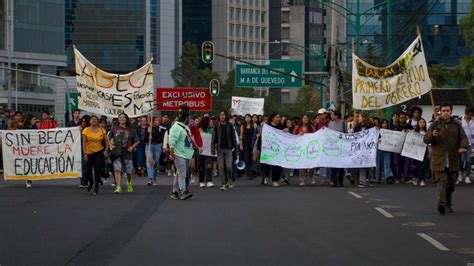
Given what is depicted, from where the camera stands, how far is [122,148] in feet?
64.2

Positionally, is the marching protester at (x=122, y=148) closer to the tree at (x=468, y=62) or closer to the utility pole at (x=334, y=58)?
the utility pole at (x=334, y=58)

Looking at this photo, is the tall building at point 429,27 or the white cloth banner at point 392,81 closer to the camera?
the white cloth banner at point 392,81

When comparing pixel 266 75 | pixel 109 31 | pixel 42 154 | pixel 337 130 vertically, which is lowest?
pixel 42 154

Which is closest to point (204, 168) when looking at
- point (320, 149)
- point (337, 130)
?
point (320, 149)

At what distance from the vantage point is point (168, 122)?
28.5 m

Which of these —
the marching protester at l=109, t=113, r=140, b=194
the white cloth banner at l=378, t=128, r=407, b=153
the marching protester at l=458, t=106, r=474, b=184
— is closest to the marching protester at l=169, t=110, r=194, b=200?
the marching protester at l=109, t=113, r=140, b=194

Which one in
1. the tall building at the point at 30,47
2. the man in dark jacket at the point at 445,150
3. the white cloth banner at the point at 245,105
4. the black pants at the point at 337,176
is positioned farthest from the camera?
the tall building at the point at 30,47

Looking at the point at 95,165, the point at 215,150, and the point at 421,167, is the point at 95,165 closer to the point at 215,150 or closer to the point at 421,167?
the point at 215,150

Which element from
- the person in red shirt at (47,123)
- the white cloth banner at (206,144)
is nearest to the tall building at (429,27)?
the white cloth banner at (206,144)

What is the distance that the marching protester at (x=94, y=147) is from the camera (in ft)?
63.6

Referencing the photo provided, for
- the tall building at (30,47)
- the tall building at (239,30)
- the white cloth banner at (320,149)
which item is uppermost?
the tall building at (239,30)

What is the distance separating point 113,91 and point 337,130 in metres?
5.71

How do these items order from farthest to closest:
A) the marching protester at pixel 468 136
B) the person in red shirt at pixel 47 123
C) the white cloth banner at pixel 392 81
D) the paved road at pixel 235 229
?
1. the marching protester at pixel 468 136
2. the person in red shirt at pixel 47 123
3. the white cloth banner at pixel 392 81
4. the paved road at pixel 235 229

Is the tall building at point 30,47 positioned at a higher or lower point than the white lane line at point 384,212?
higher
